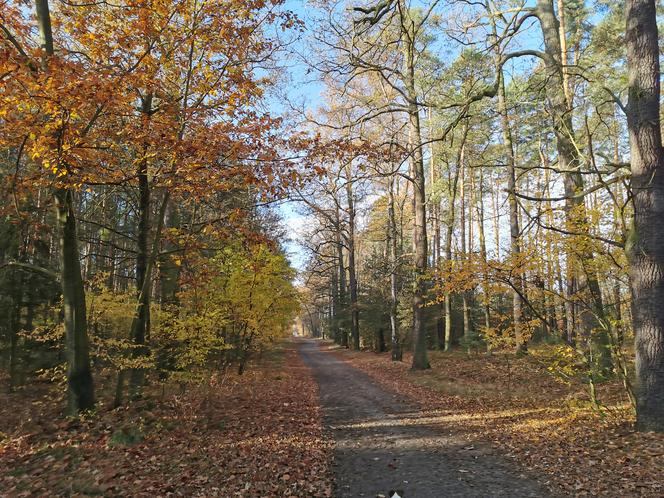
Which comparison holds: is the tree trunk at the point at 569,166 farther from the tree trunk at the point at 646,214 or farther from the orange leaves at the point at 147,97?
the orange leaves at the point at 147,97

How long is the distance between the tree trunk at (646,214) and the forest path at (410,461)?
2585mm

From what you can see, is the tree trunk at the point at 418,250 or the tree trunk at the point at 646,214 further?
the tree trunk at the point at 418,250

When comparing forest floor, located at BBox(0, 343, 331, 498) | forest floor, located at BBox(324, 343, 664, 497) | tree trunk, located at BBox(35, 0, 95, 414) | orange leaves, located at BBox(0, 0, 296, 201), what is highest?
orange leaves, located at BBox(0, 0, 296, 201)

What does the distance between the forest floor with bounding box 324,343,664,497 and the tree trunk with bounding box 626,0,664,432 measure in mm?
802

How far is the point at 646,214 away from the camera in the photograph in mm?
6137

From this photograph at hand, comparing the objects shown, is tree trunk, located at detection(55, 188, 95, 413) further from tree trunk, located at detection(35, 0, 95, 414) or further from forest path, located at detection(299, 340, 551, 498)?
forest path, located at detection(299, 340, 551, 498)

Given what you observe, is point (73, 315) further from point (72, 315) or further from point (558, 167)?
point (558, 167)

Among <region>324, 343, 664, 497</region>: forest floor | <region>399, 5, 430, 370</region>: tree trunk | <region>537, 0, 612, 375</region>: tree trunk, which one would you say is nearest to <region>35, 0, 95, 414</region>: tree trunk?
<region>324, 343, 664, 497</region>: forest floor

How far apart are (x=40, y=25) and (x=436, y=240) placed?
26.5m

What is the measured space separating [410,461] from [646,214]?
5.25 meters

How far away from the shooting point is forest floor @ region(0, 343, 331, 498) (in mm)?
5191

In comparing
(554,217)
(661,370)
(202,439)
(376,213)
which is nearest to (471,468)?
(661,370)

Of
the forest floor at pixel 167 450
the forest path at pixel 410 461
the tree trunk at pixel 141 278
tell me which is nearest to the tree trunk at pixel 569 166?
the forest path at pixel 410 461

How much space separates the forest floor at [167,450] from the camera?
17.0ft
